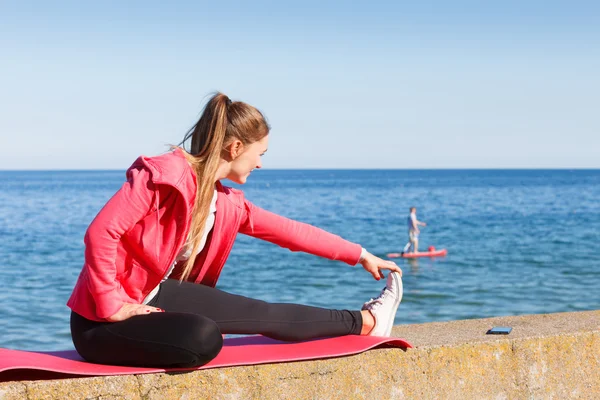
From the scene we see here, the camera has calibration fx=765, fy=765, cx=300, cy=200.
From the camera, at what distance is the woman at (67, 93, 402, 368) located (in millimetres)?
3191

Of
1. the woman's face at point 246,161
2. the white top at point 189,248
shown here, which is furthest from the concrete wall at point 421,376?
the woman's face at point 246,161

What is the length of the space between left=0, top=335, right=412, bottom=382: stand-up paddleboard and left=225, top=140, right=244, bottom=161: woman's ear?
2.97 ft

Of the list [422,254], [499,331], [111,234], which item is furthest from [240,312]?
[422,254]

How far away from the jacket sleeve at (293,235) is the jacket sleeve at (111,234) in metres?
0.71

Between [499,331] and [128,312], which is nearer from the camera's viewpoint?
[128,312]

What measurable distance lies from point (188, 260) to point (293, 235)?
1.85 ft

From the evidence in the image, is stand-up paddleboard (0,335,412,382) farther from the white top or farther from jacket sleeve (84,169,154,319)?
the white top

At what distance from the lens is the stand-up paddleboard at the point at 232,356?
10.3ft

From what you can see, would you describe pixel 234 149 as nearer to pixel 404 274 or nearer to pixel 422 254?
pixel 404 274

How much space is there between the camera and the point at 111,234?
314 centimetres

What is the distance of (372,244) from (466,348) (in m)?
27.4

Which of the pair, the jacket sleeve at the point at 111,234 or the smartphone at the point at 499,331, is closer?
the jacket sleeve at the point at 111,234

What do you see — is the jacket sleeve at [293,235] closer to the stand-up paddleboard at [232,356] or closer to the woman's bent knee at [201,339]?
the stand-up paddleboard at [232,356]

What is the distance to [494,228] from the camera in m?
38.0
